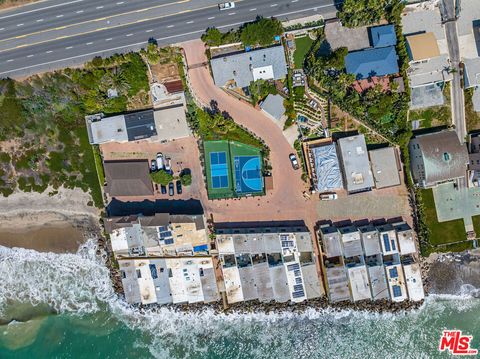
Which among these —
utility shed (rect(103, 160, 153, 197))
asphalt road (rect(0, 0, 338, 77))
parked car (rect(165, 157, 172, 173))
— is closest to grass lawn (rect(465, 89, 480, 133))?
asphalt road (rect(0, 0, 338, 77))

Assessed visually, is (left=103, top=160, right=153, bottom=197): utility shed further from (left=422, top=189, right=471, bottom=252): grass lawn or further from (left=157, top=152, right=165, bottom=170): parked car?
(left=422, top=189, right=471, bottom=252): grass lawn

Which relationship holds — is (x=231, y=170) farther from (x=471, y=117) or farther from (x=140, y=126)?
(x=471, y=117)

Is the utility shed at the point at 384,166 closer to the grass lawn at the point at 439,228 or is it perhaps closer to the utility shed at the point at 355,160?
the utility shed at the point at 355,160

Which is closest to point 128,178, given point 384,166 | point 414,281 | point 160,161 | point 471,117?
point 160,161

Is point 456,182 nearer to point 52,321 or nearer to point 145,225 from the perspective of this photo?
point 145,225

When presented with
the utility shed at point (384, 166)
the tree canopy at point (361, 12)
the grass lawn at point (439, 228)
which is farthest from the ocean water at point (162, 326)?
the tree canopy at point (361, 12)

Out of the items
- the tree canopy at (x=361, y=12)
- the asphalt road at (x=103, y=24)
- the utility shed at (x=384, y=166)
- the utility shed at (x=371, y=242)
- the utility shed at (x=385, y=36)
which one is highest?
the asphalt road at (x=103, y=24)
